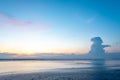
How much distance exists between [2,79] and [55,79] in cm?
1071

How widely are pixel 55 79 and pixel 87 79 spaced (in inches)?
257

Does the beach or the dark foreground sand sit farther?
the beach

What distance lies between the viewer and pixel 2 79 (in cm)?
3512

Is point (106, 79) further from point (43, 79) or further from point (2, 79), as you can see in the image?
point (2, 79)

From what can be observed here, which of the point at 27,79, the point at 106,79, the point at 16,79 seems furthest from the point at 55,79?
the point at 106,79

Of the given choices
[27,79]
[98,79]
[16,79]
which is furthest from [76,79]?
[16,79]

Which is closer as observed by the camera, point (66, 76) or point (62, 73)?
point (66, 76)

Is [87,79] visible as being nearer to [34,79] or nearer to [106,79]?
[106,79]

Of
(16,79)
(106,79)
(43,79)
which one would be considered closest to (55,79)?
(43,79)

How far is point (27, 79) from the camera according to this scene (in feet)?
118

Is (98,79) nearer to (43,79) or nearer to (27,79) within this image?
(43,79)

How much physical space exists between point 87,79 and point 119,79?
6.35m

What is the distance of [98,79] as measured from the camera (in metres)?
35.5

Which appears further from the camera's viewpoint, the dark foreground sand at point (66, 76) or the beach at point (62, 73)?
the beach at point (62, 73)
